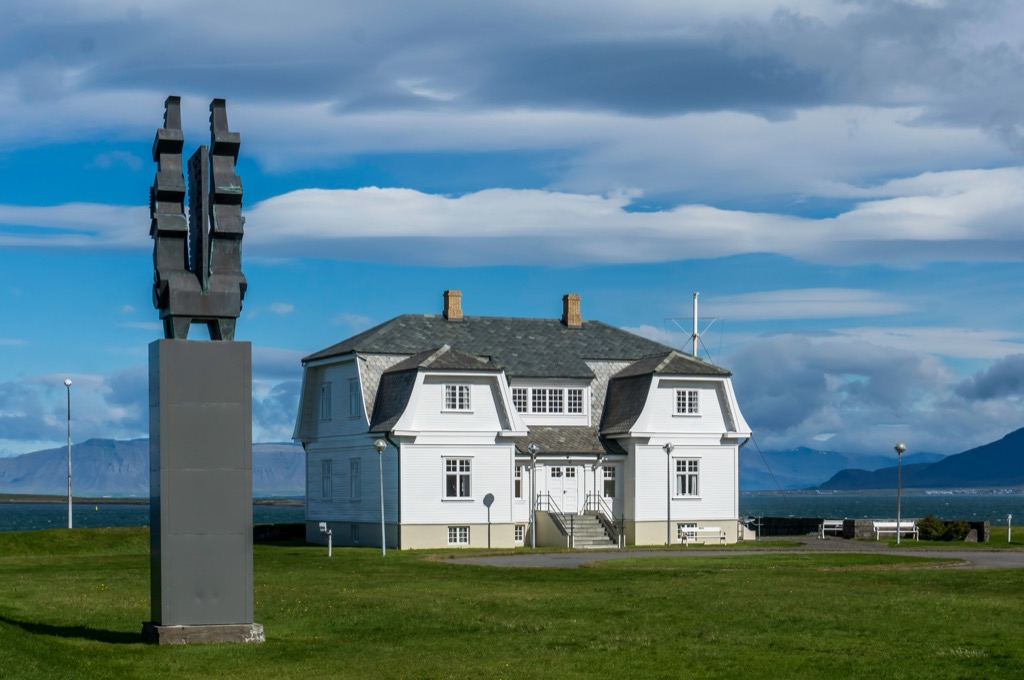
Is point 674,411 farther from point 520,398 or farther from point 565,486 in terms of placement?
point 520,398

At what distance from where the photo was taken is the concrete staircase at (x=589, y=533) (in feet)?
174

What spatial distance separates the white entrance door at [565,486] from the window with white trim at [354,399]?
744 centimetres

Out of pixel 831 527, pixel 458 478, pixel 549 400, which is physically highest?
pixel 549 400

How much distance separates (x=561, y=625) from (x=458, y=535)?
29871 millimetres

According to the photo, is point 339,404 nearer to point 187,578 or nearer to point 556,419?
point 556,419

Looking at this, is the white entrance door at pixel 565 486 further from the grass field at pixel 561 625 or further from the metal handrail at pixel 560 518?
the grass field at pixel 561 625

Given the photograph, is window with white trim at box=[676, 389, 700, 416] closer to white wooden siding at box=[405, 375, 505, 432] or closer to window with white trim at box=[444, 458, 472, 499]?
white wooden siding at box=[405, 375, 505, 432]

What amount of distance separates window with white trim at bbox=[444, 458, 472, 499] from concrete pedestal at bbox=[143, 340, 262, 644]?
30.5 m

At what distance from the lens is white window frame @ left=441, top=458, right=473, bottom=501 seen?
5291 cm

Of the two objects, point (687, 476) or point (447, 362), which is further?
point (687, 476)

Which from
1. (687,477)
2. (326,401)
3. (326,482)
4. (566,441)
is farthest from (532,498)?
(326,401)

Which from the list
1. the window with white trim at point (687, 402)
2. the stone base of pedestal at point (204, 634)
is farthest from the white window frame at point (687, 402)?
the stone base of pedestal at point (204, 634)

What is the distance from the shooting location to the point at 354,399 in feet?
179

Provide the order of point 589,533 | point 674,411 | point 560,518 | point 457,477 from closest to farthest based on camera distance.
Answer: point 457,477 → point 589,533 → point 560,518 → point 674,411
